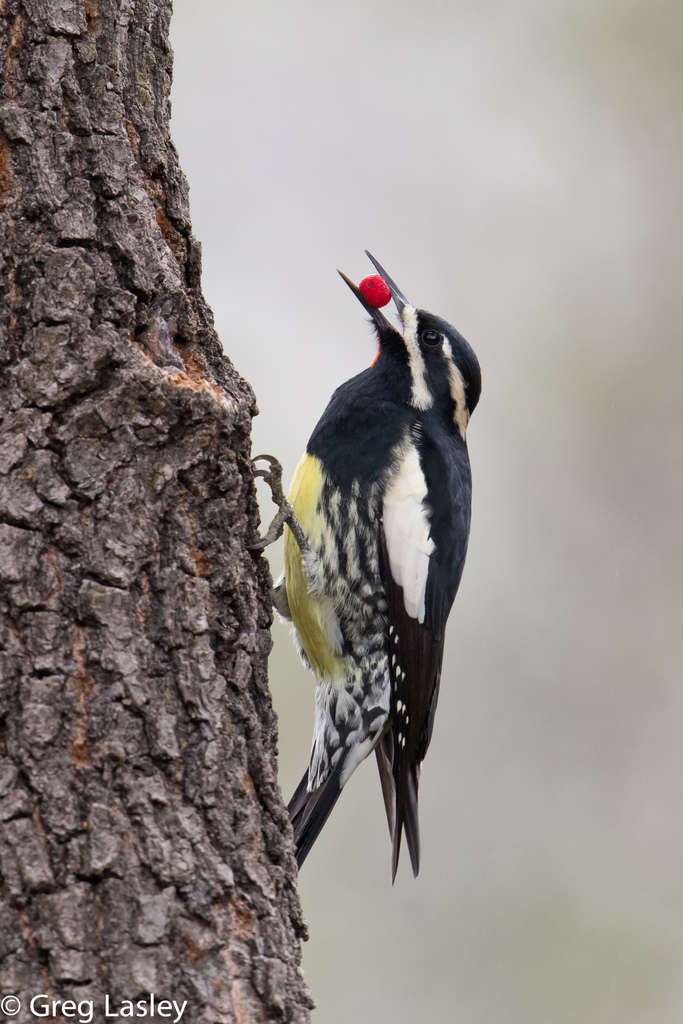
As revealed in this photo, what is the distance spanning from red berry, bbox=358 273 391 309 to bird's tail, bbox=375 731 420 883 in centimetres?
132

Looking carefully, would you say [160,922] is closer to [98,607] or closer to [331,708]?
[98,607]

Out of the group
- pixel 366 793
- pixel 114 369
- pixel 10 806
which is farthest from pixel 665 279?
pixel 10 806

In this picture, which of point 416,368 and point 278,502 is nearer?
point 278,502

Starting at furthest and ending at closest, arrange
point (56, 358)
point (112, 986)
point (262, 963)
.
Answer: point (56, 358) → point (262, 963) → point (112, 986)

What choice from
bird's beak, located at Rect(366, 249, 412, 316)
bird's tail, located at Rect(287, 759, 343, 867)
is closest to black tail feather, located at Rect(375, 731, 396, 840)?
bird's tail, located at Rect(287, 759, 343, 867)

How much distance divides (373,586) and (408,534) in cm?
17

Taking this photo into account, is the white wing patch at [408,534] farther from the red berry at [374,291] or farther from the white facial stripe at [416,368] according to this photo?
the red berry at [374,291]

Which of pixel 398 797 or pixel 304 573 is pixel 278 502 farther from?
pixel 398 797

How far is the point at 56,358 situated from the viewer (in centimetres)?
161

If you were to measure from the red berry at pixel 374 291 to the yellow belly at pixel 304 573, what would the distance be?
0.59m

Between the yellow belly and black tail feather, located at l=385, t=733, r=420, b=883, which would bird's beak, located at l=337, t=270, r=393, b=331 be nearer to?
the yellow belly

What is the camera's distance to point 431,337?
10.3 ft

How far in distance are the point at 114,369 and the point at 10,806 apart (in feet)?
2.25

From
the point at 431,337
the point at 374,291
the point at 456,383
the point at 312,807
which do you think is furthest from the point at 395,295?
the point at 312,807
